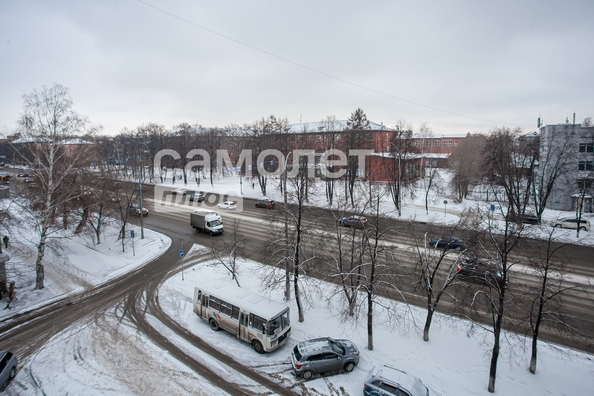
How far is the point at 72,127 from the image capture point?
714 inches

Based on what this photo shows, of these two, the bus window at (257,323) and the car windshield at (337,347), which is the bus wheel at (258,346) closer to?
the bus window at (257,323)

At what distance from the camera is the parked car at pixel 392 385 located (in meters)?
9.07

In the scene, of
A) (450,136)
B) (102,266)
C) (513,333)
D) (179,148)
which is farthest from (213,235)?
(450,136)

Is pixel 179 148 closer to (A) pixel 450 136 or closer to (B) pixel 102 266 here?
(B) pixel 102 266

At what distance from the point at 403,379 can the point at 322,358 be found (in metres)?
2.79

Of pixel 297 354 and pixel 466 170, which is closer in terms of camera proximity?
pixel 297 354

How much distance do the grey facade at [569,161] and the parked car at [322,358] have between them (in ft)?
116

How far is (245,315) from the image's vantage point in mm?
12391

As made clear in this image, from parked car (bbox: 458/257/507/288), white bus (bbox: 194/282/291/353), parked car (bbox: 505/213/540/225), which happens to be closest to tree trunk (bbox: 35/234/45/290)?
white bus (bbox: 194/282/291/353)

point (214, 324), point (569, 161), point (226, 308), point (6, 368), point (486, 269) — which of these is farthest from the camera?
point (569, 161)

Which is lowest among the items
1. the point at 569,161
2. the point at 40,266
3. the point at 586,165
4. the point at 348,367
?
the point at 348,367

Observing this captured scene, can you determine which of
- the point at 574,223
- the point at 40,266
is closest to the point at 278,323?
the point at 40,266

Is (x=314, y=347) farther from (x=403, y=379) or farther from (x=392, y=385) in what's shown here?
(x=403, y=379)

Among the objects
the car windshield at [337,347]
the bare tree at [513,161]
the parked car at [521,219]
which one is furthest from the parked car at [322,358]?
the bare tree at [513,161]
